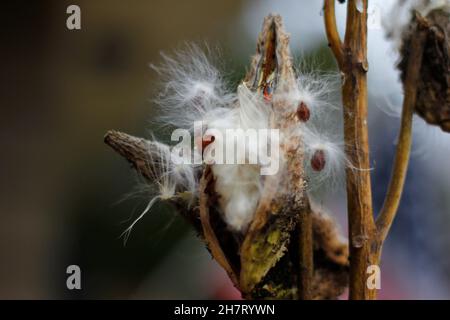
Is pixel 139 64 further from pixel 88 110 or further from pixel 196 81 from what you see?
pixel 196 81

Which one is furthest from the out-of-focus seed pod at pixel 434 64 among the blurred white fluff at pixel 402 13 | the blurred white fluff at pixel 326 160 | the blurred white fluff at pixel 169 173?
the blurred white fluff at pixel 169 173

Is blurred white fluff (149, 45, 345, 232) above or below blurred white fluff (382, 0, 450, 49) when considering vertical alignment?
below

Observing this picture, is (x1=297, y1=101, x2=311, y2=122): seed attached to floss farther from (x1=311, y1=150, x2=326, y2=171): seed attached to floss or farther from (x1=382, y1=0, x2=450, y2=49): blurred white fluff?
(x1=382, y1=0, x2=450, y2=49): blurred white fluff

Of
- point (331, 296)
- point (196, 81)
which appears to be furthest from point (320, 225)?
point (196, 81)

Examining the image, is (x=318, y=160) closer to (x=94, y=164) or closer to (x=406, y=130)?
(x=406, y=130)

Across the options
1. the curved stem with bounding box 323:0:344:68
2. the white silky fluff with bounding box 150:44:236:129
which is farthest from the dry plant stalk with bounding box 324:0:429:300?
the white silky fluff with bounding box 150:44:236:129

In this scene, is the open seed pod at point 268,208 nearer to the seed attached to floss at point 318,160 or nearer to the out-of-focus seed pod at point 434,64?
the seed attached to floss at point 318,160
